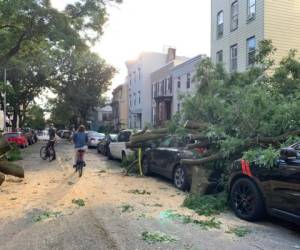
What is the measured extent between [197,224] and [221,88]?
21.0 ft

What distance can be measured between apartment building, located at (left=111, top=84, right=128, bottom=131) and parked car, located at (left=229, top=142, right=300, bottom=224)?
1795 inches

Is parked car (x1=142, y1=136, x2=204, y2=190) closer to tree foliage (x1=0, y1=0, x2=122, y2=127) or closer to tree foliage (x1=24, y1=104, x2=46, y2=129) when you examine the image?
tree foliage (x1=0, y1=0, x2=122, y2=127)

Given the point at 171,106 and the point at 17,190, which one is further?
the point at 171,106

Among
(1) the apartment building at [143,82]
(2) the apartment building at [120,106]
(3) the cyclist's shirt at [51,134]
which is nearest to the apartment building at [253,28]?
(3) the cyclist's shirt at [51,134]

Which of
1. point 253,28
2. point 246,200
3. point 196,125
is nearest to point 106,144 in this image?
point 253,28

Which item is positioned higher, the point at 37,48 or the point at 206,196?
the point at 37,48

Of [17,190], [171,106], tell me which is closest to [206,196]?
[17,190]

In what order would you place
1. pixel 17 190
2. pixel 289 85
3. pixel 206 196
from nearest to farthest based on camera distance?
pixel 206 196 → pixel 17 190 → pixel 289 85

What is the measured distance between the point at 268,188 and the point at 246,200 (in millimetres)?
669

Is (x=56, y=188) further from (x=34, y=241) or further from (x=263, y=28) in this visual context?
(x=263, y=28)

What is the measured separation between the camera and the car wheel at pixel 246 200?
710 cm

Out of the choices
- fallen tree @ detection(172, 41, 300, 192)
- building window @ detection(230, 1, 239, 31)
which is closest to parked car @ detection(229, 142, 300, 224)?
fallen tree @ detection(172, 41, 300, 192)

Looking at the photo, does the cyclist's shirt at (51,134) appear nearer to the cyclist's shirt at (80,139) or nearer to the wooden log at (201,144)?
the cyclist's shirt at (80,139)

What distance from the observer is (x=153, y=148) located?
43.8ft
